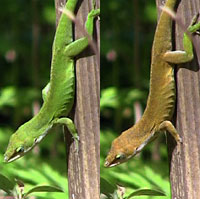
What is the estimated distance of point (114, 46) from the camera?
333 cm

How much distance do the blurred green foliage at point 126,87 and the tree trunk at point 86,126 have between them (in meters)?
0.11

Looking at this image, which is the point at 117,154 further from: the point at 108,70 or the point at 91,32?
the point at 108,70

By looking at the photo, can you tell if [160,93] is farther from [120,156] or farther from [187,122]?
[120,156]

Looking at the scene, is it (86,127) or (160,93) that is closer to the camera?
(160,93)

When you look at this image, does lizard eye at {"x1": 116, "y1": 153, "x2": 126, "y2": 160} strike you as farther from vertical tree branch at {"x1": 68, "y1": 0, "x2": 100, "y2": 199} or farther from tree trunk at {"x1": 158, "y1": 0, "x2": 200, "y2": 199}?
tree trunk at {"x1": 158, "y1": 0, "x2": 200, "y2": 199}

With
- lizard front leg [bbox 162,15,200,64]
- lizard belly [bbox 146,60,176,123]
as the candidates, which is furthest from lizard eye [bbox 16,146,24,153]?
lizard front leg [bbox 162,15,200,64]

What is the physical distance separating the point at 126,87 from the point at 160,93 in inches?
59.7

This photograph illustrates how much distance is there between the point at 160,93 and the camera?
2215mm

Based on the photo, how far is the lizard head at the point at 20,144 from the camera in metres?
2.60

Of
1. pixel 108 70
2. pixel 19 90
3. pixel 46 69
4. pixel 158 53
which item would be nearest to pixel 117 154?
pixel 158 53

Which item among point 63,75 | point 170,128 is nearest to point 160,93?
point 170,128

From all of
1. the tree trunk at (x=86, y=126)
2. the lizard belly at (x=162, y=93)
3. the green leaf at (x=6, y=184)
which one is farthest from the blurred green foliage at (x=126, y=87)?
the green leaf at (x=6, y=184)

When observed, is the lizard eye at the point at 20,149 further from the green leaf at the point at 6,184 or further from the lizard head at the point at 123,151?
the lizard head at the point at 123,151

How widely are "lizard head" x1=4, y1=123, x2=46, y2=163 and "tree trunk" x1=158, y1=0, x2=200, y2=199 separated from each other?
0.88 meters
